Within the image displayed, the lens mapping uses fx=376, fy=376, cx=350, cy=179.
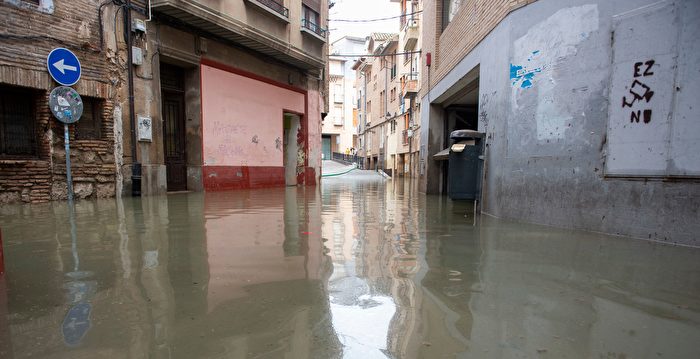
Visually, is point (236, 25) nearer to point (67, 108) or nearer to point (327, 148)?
point (67, 108)

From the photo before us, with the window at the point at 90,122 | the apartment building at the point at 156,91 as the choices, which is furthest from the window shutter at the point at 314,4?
the window at the point at 90,122

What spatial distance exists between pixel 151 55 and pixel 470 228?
8937mm

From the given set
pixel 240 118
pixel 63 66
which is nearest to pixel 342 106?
pixel 240 118

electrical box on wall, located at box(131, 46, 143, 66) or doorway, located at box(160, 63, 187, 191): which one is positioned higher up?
electrical box on wall, located at box(131, 46, 143, 66)

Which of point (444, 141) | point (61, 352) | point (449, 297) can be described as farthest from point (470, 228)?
point (444, 141)

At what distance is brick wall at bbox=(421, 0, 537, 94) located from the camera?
641 centimetres

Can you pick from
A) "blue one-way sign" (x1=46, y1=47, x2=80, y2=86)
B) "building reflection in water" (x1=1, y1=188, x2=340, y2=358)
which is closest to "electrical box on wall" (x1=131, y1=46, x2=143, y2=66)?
"blue one-way sign" (x1=46, y1=47, x2=80, y2=86)

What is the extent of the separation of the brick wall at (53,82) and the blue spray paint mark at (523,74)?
8594 mm

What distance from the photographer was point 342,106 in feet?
157

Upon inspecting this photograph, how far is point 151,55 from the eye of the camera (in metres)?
9.60

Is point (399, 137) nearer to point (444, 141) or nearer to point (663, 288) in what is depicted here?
point (444, 141)

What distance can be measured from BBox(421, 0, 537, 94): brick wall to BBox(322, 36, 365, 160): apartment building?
116ft

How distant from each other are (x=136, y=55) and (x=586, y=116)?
9580 mm

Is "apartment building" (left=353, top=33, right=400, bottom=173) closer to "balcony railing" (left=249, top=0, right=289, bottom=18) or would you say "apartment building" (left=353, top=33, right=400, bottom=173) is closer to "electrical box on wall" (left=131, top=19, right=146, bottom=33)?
"balcony railing" (left=249, top=0, right=289, bottom=18)
